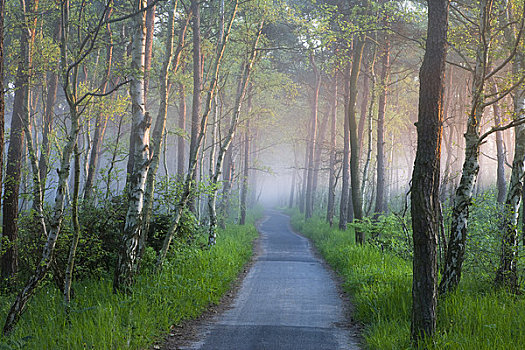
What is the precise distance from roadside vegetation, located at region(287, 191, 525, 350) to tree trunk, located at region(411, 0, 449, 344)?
33 centimetres

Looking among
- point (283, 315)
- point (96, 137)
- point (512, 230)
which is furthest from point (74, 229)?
point (96, 137)

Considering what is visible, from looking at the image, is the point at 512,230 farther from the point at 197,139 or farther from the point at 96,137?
the point at 96,137

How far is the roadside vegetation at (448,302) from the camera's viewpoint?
490 centimetres

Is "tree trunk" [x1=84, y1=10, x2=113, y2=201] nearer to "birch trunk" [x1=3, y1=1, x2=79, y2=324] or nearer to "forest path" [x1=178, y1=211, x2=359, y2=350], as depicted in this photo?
"birch trunk" [x1=3, y1=1, x2=79, y2=324]

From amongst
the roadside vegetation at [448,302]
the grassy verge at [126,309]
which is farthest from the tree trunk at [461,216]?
the grassy verge at [126,309]

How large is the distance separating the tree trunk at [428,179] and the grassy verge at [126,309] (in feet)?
11.6

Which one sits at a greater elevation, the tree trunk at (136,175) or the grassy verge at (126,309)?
the tree trunk at (136,175)

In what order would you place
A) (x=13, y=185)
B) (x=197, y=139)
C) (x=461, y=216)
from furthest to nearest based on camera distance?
(x=197, y=139) < (x=13, y=185) < (x=461, y=216)

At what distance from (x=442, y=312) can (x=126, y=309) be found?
4490mm

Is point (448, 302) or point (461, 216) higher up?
point (461, 216)

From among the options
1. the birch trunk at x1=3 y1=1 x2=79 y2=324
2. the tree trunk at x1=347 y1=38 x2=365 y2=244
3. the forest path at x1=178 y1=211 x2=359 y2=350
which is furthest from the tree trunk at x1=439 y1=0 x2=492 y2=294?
the tree trunk at x1=347 y1=38 x2=365 y2=244

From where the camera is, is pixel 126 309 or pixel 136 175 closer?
pixel 126 309

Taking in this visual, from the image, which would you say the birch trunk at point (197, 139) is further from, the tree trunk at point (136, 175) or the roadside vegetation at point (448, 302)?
the roadside vegetation at point (448, 302)

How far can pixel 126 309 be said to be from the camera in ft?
20.1
